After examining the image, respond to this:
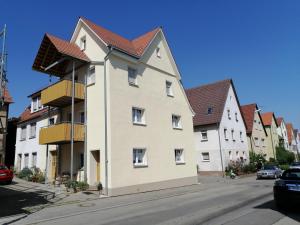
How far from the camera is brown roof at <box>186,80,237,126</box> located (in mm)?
33188

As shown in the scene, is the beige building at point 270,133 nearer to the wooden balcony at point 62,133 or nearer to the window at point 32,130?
the window at point 32,130

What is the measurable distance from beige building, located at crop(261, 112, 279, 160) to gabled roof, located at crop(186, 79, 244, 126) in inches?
721

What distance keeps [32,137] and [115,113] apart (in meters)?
12.4

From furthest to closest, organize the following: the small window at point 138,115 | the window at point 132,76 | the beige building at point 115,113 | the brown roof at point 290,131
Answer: the brown roof at point 290,131 → the window at point 132,76 → the small window at point 138,115 → the beige building at point 115,113

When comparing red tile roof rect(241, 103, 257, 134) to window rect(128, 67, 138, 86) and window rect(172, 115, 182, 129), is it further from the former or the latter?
window rect(128, 67, 138, 86)

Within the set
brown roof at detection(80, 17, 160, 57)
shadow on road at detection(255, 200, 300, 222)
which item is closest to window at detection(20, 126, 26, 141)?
brown roof at detection(80, 17, 160, 57)

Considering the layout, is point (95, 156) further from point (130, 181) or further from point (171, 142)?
point (171, 142)

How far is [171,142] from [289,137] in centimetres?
6575

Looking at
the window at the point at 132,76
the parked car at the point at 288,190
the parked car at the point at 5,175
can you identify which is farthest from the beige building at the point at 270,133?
the parked car at the point at 288,190

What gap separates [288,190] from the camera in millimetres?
9797

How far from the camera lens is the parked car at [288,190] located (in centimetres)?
961

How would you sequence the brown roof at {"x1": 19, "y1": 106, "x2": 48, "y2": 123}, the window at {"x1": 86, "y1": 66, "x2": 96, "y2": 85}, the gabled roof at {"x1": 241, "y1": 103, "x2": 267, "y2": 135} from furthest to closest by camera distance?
1. the gabled roof at {"x1": 241, "y1": 103, "x2": 267, "y2": 135}
2. the brown roof at {"x1": 19, "y1": 106, "x2": 48, "y2": 123}
3. the window at {"x1": 86, "y1": 66, "x2": 96, "y2": 85}

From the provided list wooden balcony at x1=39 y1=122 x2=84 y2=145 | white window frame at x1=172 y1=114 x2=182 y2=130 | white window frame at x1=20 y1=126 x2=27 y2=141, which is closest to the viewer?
wooden balcony at x1=39 y1=122 x2=84 y2=145

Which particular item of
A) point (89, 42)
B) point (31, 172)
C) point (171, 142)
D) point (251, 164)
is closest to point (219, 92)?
point (251, 164)
